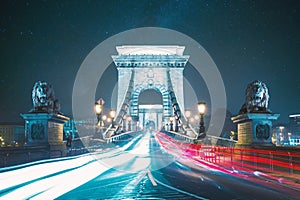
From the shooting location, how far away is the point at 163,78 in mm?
96812

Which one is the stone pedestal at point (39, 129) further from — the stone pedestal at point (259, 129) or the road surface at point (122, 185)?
the stone pedestal at point (259, 129)

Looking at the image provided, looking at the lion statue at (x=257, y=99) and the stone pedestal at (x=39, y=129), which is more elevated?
the lion statue at (x=257, y=99)

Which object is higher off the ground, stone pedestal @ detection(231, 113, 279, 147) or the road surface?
stone pedestal @ detection(231, 113, 279, 147)

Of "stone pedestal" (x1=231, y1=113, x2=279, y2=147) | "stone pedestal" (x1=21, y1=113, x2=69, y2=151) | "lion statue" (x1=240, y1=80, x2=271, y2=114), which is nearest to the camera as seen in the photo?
"stone pedestal" (x1=231, y1=113, x2=279, y2=147)

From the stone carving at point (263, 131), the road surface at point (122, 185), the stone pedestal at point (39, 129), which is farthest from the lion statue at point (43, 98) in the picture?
the stone carving at point (263, 131)

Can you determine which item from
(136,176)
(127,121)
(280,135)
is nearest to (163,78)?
(127,121)

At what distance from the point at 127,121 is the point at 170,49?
862 inches

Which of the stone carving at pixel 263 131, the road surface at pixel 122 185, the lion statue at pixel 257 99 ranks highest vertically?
the lion statue at pixel 257 99

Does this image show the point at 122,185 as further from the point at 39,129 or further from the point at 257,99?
the point at 257,99

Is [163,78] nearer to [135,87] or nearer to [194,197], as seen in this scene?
[135,87]

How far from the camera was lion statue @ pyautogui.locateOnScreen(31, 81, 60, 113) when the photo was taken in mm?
19578

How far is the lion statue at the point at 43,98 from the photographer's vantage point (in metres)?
19.6

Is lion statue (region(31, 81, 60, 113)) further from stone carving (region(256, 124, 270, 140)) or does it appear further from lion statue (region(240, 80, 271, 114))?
stone carving (region(256, 124, 270, 140))

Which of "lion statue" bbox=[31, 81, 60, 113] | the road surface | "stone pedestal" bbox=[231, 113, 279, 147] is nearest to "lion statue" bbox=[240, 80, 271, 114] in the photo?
"stone pedestal" bbox=[231, 113, 279, 147]
